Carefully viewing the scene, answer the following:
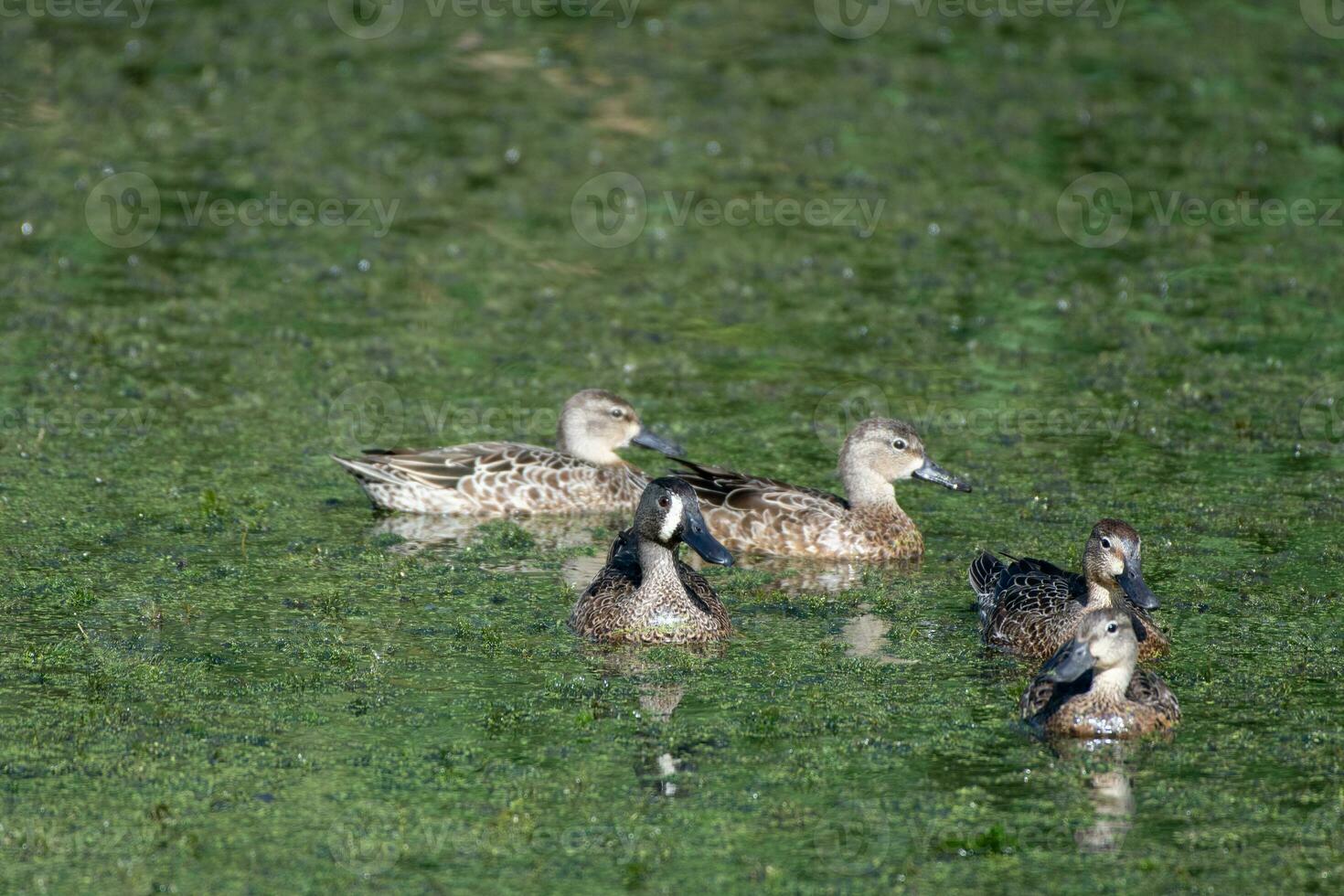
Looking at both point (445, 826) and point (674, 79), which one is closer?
point (445, 826)

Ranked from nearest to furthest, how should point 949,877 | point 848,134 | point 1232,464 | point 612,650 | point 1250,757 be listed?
point 949,877
point 1250,757
point 612,650
point 1232,464
point 848,134

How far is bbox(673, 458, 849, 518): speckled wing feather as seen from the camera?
11.3 m

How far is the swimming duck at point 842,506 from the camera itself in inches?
441

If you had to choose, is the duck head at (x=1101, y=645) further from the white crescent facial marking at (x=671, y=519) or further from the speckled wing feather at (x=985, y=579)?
the white crescent facial marking at (x=671, y=519)

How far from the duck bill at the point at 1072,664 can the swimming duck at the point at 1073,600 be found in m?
0.78

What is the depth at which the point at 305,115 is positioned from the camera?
20.5 m

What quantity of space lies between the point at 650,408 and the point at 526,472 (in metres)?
1.79

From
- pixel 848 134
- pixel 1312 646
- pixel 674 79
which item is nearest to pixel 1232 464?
pixel 1312 646

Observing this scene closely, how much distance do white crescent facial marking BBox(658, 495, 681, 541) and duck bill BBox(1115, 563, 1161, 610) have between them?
7.35ft

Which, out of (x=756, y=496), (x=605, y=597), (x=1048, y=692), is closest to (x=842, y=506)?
(x=756, y=496)

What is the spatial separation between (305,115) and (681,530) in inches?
486

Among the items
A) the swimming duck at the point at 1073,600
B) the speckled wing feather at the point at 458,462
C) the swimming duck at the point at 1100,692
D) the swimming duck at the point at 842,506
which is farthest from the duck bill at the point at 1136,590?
the speckled wing feather at the point at 458,462

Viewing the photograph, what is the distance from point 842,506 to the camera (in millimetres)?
11477

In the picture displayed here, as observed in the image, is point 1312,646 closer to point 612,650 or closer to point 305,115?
point 612,650
